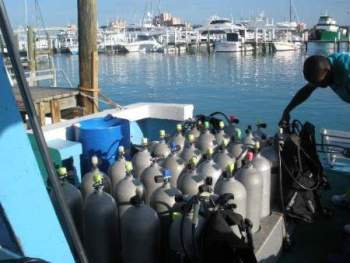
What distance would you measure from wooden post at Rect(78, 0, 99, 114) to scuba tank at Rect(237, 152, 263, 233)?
4.19 meters

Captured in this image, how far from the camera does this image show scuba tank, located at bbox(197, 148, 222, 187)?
3.18m

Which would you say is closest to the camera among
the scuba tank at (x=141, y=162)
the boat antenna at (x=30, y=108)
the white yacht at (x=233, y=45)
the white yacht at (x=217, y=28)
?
the boat antenna at (x=30, y=108)

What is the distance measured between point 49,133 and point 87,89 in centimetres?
282

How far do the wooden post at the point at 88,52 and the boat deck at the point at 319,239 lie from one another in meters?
4.23

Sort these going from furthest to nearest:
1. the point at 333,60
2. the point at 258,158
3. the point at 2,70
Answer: the point at 333,60, the point at 258,158, the point at 2,70

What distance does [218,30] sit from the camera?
3007 inches

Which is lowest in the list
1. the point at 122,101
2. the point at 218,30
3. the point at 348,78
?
the point at 122,101

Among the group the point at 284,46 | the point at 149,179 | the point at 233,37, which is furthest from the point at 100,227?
the point at 233,37

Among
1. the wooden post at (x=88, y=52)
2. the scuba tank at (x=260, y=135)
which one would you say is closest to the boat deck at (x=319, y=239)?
the scuba tank at (x=260, y=135)

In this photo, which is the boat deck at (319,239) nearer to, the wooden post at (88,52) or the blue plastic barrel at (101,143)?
the blue plastic barrel at (101,143)

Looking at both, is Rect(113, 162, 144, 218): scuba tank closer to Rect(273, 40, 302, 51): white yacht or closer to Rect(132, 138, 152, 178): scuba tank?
Rect(132, 138, 152, 178): scuba tank

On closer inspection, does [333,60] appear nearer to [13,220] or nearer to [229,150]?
[229,150]

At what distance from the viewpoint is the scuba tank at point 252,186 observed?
3.11 meters

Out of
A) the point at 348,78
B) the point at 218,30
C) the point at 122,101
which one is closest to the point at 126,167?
the point at 348,78
